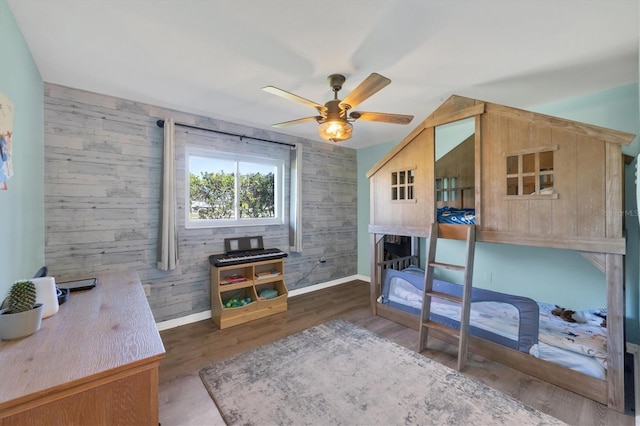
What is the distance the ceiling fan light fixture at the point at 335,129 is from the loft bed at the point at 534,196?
102cm

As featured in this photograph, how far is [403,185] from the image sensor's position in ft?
9.98

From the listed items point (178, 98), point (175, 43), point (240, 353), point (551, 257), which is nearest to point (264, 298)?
point (240, 353)

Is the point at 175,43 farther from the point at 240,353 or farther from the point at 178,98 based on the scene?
the point at 240,353

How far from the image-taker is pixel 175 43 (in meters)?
1.80

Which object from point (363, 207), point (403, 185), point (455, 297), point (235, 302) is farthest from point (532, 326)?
point (363, 207)

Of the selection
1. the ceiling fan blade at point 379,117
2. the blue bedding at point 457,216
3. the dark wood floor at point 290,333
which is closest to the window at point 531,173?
the blue bedding at point 457,216

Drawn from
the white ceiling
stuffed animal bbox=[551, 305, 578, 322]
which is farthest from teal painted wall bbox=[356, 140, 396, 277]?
stuffed animal bbox=[551, 305, 578, 322]

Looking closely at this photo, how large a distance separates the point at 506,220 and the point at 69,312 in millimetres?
3209

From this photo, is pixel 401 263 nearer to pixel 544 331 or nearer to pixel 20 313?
pixel 544 331

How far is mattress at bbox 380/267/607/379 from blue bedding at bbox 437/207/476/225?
2.47 feet

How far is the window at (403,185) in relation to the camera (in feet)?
9.76

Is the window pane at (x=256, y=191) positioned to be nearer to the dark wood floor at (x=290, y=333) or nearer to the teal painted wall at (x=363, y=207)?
the dark wood floor at (x=290, y=333)

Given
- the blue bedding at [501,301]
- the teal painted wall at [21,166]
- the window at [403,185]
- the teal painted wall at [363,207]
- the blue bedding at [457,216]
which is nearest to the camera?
the teal painted wall at [21,166]

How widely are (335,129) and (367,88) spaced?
46cm
